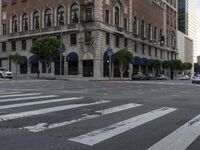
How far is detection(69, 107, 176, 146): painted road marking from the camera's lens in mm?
6918

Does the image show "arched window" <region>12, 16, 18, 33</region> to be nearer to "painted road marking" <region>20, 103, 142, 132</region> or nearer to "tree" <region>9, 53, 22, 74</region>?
"tree" <region>9, 53, 22, 74</region>

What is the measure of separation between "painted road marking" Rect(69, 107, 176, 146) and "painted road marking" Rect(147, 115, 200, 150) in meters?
1.07

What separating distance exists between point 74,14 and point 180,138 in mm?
56713

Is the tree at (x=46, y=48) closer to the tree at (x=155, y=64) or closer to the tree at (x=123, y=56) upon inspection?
the tree at (x=123, y=56)

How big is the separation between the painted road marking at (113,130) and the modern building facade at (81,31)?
4866cm

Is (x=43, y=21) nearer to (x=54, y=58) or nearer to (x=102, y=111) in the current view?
(x=54, y=58)

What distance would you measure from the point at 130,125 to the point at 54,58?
53266 millimetres

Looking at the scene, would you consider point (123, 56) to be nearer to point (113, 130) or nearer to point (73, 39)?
point (73, 39)

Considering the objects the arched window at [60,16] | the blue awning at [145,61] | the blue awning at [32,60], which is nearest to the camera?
the arched window at [60,16]

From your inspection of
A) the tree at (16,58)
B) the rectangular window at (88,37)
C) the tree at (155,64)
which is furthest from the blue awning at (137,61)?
the tree at (16,58)

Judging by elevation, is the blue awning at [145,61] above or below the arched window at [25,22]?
below

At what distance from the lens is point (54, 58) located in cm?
6112

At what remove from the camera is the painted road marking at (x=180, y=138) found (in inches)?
255

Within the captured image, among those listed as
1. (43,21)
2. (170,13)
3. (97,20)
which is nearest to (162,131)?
(97,20)
